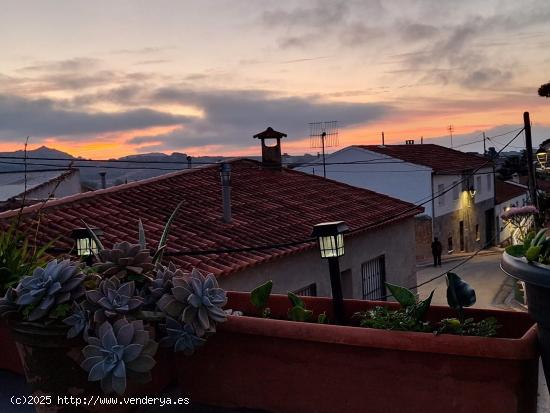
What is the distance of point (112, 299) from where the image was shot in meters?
2.39

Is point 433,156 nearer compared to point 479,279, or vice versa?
point 479,279

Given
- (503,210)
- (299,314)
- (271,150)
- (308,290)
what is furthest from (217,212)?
(503,210)

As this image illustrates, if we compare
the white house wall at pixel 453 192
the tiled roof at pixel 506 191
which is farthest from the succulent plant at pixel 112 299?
the tiled roof at pixel 506 191

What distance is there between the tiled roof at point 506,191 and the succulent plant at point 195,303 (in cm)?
3847

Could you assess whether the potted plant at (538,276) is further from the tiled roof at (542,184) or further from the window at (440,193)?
the tiled roof at (542,184)

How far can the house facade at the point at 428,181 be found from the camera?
28625 millimetres

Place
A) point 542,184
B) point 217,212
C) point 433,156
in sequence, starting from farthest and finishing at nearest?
point 542,184 → point 433,156 → point 217,212

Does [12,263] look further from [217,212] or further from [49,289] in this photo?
[217,212]

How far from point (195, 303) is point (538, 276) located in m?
1.40

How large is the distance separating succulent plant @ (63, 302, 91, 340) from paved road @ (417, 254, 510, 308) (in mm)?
16084

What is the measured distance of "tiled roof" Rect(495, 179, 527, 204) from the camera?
39188mm

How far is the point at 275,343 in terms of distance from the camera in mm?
2639

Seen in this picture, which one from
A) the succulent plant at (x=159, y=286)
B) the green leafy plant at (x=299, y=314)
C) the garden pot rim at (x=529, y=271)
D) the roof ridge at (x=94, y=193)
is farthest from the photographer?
the roof ridge at (x=94, y=193)

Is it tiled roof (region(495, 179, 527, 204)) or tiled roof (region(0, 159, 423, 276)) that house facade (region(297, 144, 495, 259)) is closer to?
Result: tiled roof (region(495, 179, 527, 204))
